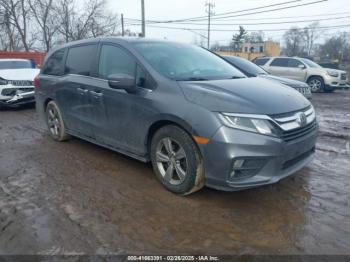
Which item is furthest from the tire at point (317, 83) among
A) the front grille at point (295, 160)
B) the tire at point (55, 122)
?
the tire at point (55, 122)

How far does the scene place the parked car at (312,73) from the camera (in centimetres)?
1541

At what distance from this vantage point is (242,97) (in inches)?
135

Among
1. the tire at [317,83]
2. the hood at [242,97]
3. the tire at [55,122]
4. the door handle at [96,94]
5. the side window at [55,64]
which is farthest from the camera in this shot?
the tire at [317,83]

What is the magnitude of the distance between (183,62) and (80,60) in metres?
1.78

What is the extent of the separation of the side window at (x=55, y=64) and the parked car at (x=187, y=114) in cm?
50

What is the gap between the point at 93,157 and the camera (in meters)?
5.12

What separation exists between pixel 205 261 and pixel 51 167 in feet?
9.63

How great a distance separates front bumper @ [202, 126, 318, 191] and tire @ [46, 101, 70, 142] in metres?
3.33

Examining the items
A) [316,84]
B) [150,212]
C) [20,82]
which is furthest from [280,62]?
[150,212]

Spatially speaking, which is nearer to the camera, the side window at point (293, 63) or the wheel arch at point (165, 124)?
the wheel arch at point (165, 124)

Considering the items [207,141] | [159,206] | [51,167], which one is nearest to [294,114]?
[207,141]

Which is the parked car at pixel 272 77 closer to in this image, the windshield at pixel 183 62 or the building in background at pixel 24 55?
the windshield at pixel 183 62

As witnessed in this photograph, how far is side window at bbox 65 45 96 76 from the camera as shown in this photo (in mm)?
4918

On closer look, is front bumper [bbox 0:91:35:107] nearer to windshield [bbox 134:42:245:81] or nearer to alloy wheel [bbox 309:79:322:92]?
windshield [bbox 134:42:245:81]
